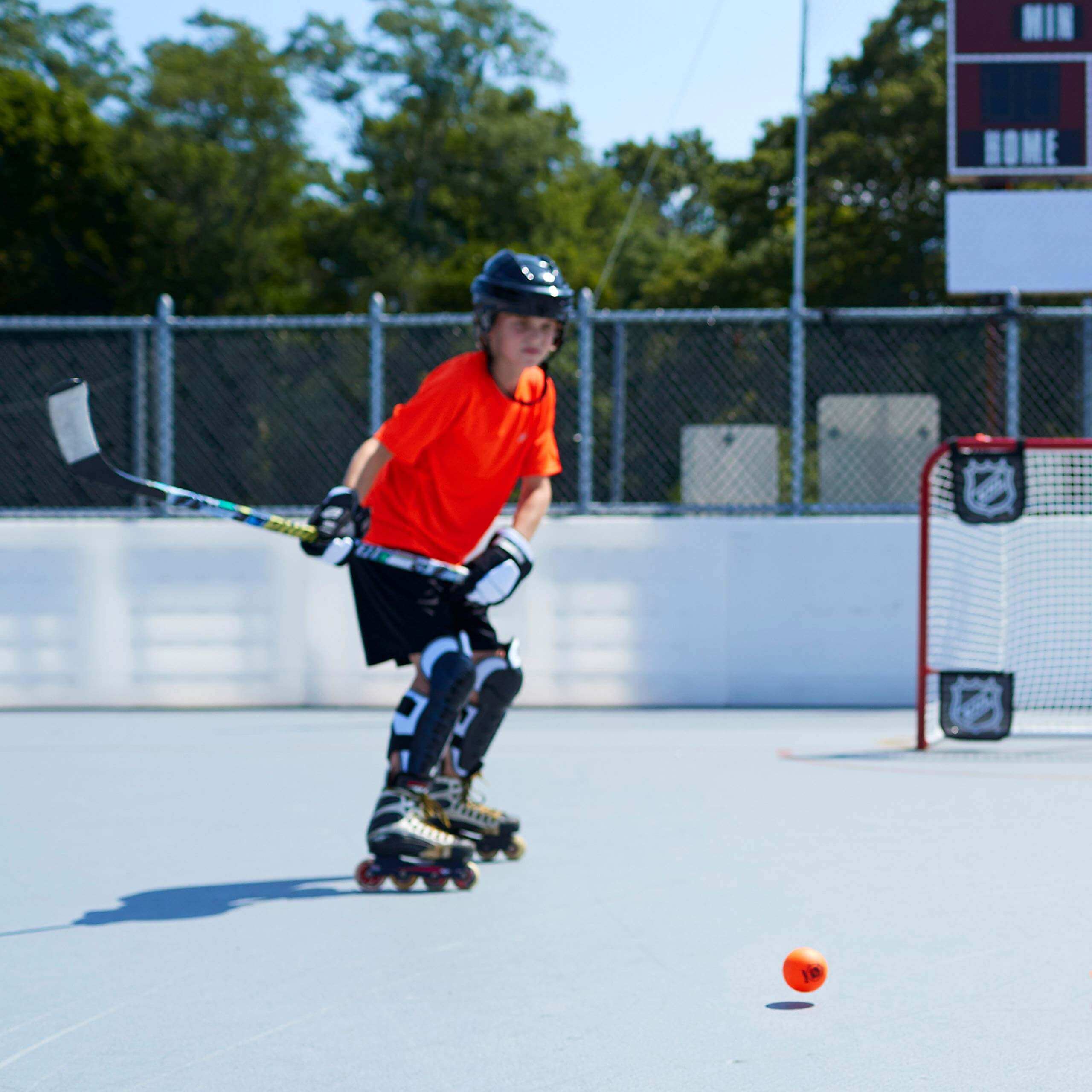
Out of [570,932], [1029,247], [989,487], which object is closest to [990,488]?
[989,487]

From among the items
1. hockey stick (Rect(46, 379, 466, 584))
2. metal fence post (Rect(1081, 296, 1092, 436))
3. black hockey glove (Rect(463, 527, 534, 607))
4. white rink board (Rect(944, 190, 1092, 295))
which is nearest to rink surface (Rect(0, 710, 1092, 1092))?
black hockey glove (Rect(463, 527, 534, 607))

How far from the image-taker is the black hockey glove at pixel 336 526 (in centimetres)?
468

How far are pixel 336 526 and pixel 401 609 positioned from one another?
419mm

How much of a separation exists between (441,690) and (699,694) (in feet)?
15.7

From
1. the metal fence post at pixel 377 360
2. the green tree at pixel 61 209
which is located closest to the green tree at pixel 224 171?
the green tree at pixel 61 209

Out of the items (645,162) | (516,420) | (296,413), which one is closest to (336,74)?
(645,162)

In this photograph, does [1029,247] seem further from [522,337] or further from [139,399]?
[522,337]

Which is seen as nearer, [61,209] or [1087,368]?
[1087,368]

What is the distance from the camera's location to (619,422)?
32.5 feet

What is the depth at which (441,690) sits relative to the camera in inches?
193

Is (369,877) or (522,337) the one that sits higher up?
(522,337)

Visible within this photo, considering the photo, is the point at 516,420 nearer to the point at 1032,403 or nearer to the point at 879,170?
the point at 1032,403

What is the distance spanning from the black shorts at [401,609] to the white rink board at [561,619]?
14.4 feet

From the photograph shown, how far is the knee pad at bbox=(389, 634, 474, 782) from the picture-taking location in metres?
4.90
